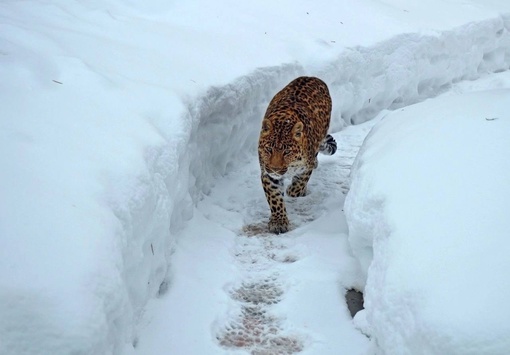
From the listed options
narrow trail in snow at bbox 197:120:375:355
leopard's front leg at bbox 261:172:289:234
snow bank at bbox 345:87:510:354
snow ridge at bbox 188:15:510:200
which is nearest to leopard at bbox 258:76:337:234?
leopard's front leg at bbox 261:172:289:234

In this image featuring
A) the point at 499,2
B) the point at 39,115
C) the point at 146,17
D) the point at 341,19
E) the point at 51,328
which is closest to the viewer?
the point at 51,328

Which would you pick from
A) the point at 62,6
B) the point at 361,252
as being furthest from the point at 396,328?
the point at 62,6

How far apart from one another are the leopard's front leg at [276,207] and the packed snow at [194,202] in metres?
0.16

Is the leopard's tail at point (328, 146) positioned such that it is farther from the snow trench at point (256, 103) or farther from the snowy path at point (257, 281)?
the snow trench at point (256, 103)

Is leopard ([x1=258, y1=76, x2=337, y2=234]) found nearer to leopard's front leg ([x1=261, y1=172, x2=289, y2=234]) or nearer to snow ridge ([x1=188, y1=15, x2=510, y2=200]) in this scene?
leopard's front leg ([x1=261, y1=172, x2=289, y2=234])

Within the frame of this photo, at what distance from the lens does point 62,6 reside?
7949 millimetres

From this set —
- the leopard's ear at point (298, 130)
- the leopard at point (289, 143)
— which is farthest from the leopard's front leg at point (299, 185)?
the leopard's ear at point (298, 130)

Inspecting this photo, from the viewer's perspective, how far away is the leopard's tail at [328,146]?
7672 millimetres

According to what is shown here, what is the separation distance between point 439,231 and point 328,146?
3.97 meters

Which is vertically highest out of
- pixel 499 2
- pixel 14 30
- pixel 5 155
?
pixel 5 155

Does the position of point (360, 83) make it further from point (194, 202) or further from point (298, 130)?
point (194, 202)

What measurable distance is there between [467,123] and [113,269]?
9.48ft

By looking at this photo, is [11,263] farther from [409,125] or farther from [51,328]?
[409,125]

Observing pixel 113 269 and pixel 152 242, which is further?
pixel 152 242
